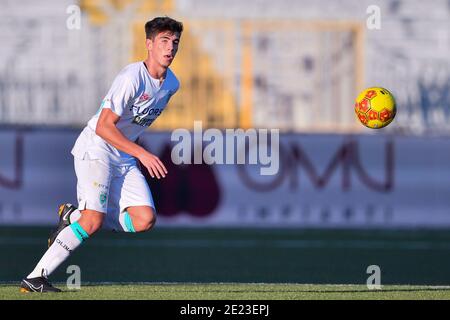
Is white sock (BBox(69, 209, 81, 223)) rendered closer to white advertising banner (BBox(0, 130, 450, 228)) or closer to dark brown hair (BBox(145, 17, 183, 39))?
dark brown hair (BBox(145, 17, 183, 39))

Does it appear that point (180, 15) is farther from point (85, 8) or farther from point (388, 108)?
point (388, 108)

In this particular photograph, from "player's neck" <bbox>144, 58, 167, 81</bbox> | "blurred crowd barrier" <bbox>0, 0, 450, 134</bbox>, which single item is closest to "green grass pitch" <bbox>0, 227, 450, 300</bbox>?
"player's neck" <bbox>144, 58, 167, 81</bbox>

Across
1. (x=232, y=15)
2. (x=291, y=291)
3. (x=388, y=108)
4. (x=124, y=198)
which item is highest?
(x=232, y=15)

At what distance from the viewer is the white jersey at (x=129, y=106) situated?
31.9 ft

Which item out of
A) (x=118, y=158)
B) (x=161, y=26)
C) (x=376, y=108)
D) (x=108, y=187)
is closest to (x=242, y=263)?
(x=376, y=108)

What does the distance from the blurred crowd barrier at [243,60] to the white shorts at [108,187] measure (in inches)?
403

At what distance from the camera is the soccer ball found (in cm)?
1140

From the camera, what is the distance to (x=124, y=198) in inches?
400

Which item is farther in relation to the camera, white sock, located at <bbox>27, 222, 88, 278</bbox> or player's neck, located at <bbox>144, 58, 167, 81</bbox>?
player's neck, located at <bbox>144, 58, 167, 81</bbox>

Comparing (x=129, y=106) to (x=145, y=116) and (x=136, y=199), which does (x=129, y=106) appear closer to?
(x=145, y=116)

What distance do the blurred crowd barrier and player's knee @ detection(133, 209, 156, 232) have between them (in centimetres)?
1044

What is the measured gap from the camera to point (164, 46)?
9906 millimetres
